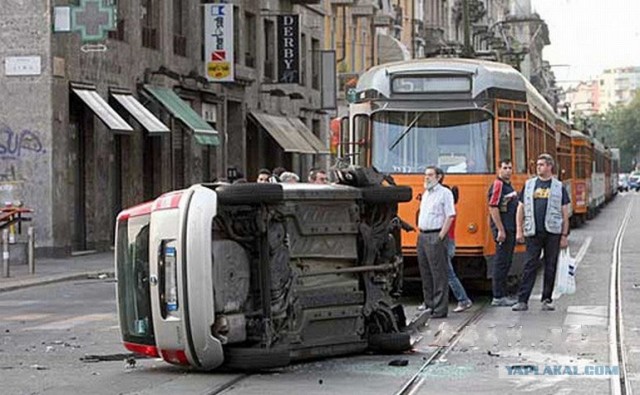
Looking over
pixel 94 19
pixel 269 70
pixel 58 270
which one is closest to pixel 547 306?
pixel 58 270

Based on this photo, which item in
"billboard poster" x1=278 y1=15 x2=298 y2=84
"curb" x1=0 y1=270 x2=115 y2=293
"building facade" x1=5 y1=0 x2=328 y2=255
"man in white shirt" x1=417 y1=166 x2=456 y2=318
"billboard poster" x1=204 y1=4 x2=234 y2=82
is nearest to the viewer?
"man in white shirt" x1=417 y1=166 x2=456 y2=318

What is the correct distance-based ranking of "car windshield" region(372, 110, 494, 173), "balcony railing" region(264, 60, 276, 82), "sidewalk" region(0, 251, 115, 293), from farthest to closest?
"balcony railing" region(264, 60, 276, 82), "sidewalk" region(0, 251, 115, 293), "car windshield" region(372, 110, 494, 173)

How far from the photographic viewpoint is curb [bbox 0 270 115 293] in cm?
2335

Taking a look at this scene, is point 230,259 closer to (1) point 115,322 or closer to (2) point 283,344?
(2) point 283,344

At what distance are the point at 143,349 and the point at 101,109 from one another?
19.1 metres

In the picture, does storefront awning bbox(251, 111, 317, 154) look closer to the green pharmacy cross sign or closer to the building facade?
the building facade

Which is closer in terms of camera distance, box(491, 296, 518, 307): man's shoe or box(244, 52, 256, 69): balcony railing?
box(491, 296, 518, 307): man's shoe

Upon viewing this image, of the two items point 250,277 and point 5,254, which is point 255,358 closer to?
point 250,277

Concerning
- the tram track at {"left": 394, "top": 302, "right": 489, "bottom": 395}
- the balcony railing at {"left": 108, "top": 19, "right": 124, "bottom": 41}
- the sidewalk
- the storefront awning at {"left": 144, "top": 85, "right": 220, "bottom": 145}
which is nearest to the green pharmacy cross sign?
the balcony railing at {"left": 108, "top": 19, "right": 124, "bottom": 41}

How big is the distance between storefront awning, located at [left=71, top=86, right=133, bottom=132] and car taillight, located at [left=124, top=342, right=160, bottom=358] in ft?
59.7

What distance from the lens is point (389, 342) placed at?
13234mm

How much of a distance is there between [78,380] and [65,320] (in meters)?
5.82

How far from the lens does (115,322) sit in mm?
17516

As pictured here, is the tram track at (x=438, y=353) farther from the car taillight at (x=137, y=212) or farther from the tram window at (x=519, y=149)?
the car taillight at (x=137, y=212)
